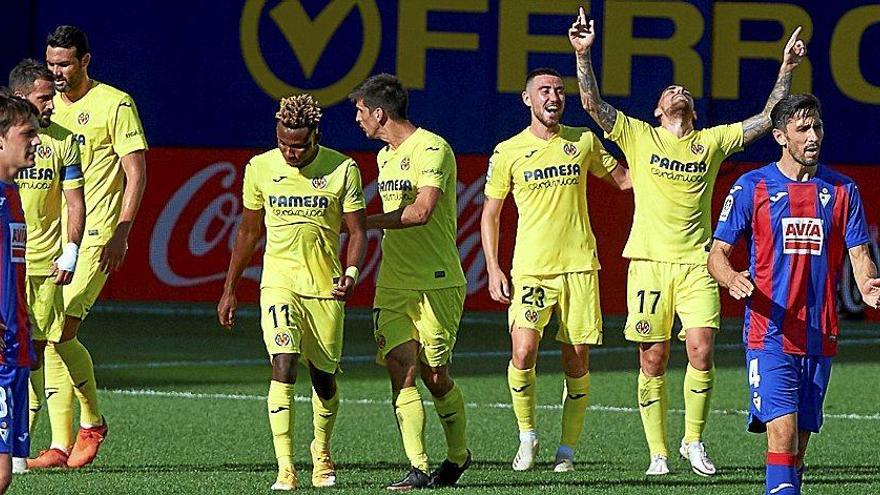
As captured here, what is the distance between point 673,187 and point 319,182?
235cm

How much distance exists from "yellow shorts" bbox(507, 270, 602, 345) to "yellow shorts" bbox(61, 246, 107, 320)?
2.36 m

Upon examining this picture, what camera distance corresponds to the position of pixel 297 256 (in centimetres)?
968

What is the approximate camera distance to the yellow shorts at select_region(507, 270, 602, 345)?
1089cm

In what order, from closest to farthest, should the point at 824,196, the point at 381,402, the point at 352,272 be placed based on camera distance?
the point at 824,196
the point at 352,272
the point at 381,402

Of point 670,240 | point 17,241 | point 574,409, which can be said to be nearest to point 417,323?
point 574,409

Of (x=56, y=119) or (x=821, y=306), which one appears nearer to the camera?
(x=821, y=306)

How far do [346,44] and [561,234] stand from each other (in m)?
11.1

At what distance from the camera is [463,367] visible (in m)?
17.1

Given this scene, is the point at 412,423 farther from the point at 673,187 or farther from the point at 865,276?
the point at 865,276

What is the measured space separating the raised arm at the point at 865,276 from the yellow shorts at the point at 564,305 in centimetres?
251

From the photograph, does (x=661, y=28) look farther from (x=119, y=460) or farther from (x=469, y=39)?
(x=119, y=460)

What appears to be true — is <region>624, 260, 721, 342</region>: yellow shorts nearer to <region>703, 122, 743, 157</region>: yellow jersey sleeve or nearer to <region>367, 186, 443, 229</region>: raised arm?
<region>703, 122, 743, 157</region>: yellow jersey sleeve

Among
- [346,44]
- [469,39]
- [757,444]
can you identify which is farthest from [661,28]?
[757,444]

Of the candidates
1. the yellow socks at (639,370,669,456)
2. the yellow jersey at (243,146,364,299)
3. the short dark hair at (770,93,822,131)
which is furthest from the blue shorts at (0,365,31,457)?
the yellow socks at (639,370,669,456)
